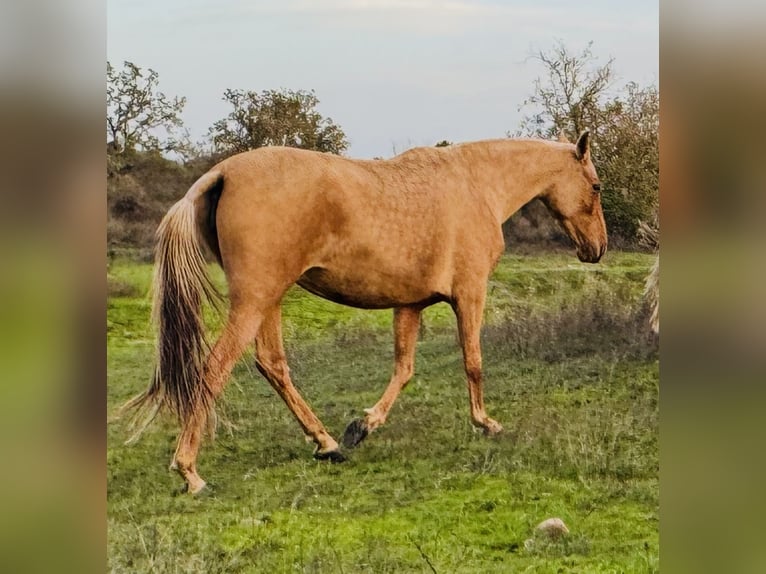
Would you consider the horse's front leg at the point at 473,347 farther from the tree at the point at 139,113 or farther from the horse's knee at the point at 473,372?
the tree at the point at 139,113

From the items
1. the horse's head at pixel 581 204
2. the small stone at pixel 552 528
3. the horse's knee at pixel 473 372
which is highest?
the horse's head at pixel 581 204

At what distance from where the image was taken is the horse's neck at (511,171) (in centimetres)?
445

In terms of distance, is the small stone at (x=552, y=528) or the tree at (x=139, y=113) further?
the small stone at (x=552, y=528)

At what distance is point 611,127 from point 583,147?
0.53 feet

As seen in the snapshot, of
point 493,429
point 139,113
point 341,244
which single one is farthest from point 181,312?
point 493,429

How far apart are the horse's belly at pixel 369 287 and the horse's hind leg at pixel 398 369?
0.07 meters

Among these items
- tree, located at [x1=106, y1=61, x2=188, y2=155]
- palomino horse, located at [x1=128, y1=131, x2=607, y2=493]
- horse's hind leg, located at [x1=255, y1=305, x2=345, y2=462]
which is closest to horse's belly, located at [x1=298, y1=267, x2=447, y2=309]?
palomino horse, located at [x1=128, y1=131, x2=607, y2=493]

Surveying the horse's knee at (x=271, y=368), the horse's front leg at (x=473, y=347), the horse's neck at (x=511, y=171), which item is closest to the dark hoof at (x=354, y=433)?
the horse's knee at (x=271, y=368)

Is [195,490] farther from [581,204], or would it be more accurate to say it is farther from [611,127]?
[611,127]

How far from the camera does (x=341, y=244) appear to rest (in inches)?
169

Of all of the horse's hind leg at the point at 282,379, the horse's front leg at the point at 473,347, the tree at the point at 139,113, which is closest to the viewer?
the tree at the point at 139,113

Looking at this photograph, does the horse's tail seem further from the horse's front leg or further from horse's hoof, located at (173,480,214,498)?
the horse's front leg
